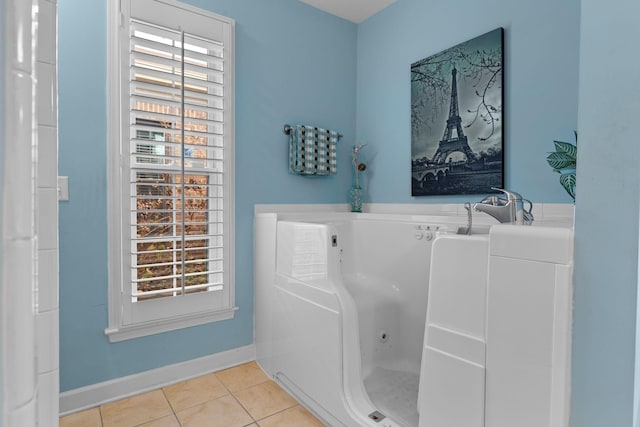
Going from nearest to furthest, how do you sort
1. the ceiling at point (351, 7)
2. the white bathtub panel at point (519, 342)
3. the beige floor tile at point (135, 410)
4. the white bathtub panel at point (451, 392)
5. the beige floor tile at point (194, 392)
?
the white bathtub panel at point (519, 342) → the white bathtub panel at point (451, 392) → the beige floor tile at point (135, 410) → the beige floor tile at point (194, 392) → the ceiling at point (351, 7)

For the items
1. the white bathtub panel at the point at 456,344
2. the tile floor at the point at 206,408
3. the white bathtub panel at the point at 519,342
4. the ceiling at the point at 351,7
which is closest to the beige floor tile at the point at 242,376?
the tile floor at the point at 206,408

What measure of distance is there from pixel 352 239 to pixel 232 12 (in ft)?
5.45

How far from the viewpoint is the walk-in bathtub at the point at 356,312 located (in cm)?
147

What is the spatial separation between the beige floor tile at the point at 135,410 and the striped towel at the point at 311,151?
1.58 metres

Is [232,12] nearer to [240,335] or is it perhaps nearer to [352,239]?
[352,239]

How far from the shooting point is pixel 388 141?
262cm

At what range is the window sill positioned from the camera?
1.88 meters

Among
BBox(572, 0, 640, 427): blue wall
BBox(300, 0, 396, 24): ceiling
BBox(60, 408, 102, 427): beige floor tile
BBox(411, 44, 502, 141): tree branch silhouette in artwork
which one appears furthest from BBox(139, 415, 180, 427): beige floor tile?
BBox(300, 0, 396, 24): ceiling

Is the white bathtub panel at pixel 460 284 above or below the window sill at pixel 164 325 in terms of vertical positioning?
above

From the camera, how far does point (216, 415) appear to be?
1737 mm

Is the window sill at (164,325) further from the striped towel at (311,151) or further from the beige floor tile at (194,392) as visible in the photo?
the striped towel at (311,151)

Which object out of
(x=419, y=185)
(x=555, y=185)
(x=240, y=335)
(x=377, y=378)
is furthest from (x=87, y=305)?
(x=555, y=185)

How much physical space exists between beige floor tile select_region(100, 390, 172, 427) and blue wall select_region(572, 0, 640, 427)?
1764mm

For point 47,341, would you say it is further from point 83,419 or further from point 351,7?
point 351,7
